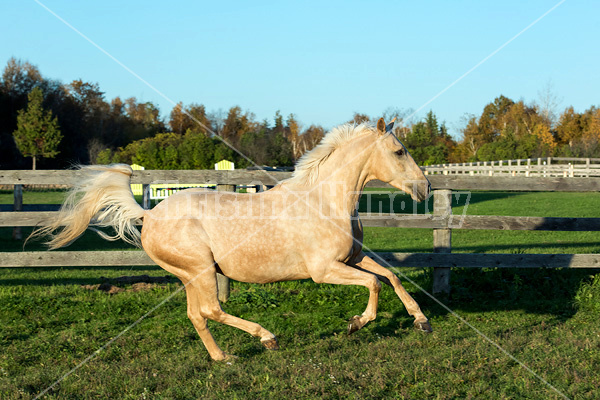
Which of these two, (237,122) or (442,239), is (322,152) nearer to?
(442,239)

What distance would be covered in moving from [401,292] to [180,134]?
200ft

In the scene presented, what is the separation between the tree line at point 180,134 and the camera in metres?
45.3

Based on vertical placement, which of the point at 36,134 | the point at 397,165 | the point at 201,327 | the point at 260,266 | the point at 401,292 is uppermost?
the point at 36,134

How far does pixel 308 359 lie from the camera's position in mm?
4723

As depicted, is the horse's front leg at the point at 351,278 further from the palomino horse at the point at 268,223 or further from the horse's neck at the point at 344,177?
the horse's neck at the point at 344,177

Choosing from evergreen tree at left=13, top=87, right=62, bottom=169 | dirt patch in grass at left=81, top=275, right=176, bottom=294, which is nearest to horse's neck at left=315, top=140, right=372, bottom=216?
dirt patch in grass at left=81, top=275, right=176, bottom=294

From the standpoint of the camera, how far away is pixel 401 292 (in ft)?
16.8

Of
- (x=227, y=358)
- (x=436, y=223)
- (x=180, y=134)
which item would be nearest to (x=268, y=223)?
(x=227, y=358)

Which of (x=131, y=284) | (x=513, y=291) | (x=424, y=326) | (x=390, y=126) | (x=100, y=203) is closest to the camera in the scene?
(x=424, y=326)

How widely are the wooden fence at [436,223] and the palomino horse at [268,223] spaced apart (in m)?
1.76

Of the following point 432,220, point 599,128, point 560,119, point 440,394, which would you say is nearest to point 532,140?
point 599,128

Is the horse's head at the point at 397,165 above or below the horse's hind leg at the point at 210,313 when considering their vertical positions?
above

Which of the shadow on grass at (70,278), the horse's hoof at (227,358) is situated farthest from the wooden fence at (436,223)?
the horse's hoof at (227,358)

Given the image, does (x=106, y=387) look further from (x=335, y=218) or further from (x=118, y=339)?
(x=335, y=218)
